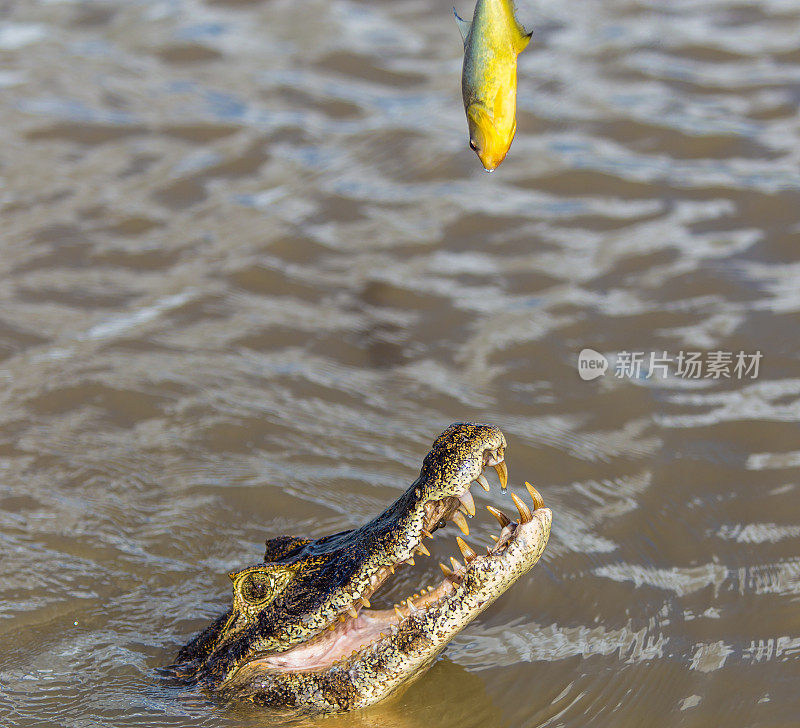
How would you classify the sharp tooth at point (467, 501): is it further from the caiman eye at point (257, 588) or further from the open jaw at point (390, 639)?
the caiman eye at point (257, 588)

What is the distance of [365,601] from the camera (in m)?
3.68

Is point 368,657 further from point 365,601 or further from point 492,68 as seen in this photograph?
point 492,68

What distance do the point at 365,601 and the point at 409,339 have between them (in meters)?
3.00

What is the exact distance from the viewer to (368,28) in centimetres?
1051

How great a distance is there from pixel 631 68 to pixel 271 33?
11.9 ft

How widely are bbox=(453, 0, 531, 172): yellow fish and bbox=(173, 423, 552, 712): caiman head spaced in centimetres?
99

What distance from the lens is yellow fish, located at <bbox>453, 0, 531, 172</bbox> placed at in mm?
3232

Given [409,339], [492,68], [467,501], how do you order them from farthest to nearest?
1. [409,339]
2. [467,501]
3. [492,68]

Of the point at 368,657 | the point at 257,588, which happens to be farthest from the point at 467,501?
the point at 257,588

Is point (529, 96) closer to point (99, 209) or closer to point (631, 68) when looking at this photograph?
point (631, 68)

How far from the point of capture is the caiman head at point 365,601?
345 cm

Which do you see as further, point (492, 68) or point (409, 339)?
point (409, 339)

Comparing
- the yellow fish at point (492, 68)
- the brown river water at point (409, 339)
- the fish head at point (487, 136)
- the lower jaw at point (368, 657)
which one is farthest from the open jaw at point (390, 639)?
the yellow fish at point (492, 68)

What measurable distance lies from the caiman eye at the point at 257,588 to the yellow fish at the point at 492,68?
5.38ft
